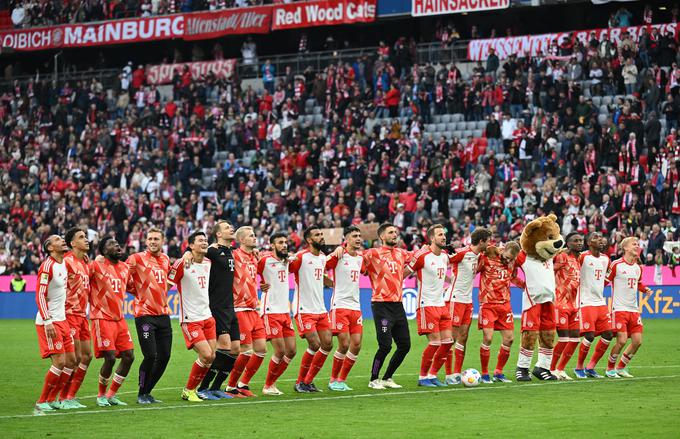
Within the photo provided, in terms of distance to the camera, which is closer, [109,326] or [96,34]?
[109,326]

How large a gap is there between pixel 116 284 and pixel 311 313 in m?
2.96

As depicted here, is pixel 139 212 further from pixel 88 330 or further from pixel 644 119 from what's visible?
pixel 88 330

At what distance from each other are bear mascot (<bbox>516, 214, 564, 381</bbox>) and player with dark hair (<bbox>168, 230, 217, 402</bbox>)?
4.97 metres

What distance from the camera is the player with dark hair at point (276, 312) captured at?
57.4 ft

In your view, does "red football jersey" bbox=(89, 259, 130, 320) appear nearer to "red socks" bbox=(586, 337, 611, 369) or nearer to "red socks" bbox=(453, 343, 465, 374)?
"red socks" bbox=(453, 343, 465, 374)

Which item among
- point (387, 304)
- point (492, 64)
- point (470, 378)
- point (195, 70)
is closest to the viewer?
point (470, 378)

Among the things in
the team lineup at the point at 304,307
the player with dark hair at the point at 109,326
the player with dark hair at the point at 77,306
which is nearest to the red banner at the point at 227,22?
the team lineup at the point at 304,307

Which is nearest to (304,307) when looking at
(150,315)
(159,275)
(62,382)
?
(159,275)

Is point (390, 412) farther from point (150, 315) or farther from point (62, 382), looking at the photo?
point (62, 382)

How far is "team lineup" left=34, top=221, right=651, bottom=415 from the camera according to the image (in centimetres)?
1622

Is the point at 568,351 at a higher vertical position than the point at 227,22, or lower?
lower

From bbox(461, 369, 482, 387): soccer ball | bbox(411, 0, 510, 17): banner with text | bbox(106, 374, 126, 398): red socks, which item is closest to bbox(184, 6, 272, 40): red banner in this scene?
bbox(411, 0, 510, 17): banner with text

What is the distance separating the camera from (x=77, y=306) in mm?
16141

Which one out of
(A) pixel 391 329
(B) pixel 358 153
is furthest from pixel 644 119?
(A) pixel 391 329
